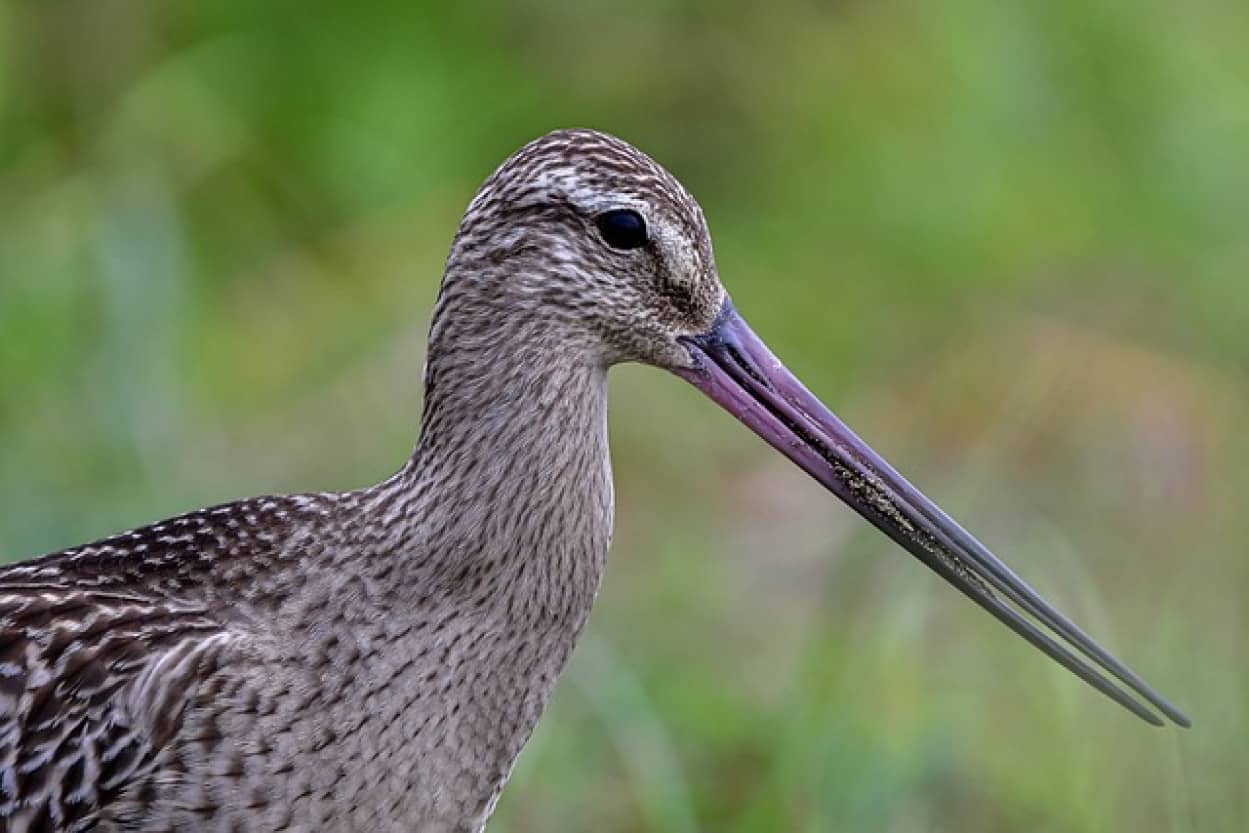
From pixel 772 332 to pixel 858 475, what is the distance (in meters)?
4.48

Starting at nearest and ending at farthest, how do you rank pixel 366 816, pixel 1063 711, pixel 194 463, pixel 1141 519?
1. pixel 366 816
2. pixel 1063 711
3. pixel 194 463
4. pixel 1141 519

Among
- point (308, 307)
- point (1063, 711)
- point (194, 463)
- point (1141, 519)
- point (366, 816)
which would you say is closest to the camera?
point (366, 816)

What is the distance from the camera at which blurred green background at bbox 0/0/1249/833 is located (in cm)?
529

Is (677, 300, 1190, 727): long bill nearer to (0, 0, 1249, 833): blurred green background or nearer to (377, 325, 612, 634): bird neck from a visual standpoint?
(377, 325, 612, 634): bird neck

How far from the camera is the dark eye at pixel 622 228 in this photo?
12.7 ft

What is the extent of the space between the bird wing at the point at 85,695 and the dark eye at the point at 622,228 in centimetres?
92

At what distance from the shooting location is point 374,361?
7.40m

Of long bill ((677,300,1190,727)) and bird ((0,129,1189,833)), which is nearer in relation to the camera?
bird ((0,129,1189,833))

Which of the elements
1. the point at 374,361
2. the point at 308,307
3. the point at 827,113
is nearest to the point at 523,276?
the point at 374,361

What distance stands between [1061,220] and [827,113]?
1.04 meters

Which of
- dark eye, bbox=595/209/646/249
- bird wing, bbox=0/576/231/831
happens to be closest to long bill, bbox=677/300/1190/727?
→ dark eye, bbox=595/209/646/249

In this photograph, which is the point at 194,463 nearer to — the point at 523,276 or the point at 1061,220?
the point at 523,276

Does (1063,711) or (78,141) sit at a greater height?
(78,141)

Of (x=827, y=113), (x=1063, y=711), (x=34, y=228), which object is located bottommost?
(x=1063, y=711)
